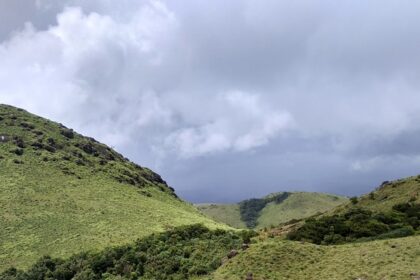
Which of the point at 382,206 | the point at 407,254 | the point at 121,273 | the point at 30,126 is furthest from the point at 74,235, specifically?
the point at 30,126

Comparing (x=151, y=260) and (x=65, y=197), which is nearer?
(x=151, y=260)

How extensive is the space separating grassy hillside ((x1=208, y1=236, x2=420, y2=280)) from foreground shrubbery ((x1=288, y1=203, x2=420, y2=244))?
7716 millimetres

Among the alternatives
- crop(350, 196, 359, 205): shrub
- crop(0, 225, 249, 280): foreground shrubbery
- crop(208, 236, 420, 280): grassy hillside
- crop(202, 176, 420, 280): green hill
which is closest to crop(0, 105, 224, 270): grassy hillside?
crop(0, 225, 249, 280): foreground shrubbery

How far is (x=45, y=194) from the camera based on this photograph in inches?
4134

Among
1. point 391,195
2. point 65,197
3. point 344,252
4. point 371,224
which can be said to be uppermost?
point 65,197

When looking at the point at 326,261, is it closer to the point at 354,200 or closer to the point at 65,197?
the point at 354,200

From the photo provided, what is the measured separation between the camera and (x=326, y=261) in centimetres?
4712

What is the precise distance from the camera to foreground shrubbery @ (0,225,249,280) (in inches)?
2343

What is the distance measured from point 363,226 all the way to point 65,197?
224 feet

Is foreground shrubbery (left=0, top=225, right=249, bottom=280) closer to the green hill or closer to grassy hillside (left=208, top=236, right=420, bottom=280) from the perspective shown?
grassy hillside (left=208, top=236, right=420, bottom=280)

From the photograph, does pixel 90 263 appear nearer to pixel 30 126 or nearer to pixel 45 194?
pixel 45 194

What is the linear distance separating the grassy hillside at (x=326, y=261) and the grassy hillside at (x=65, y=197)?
39251mm

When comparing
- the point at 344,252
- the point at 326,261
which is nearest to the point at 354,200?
the point at 344,252

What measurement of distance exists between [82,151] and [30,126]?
19426 millimetres
